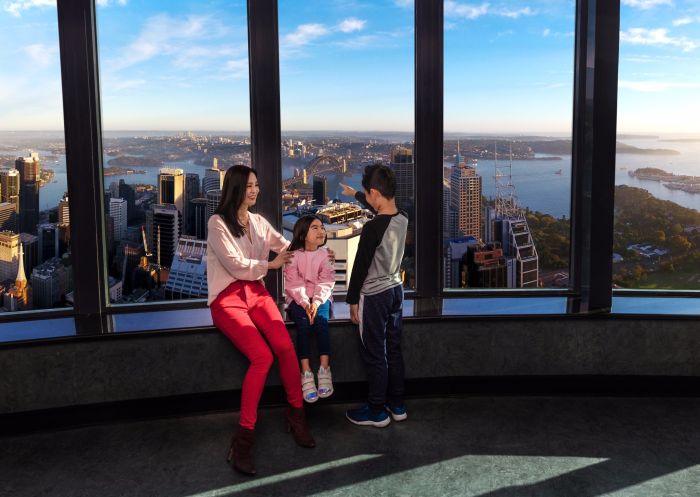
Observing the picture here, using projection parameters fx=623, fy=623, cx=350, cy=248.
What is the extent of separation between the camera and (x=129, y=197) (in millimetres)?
3270

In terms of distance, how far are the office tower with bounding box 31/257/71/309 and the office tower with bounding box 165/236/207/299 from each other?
0.52 m

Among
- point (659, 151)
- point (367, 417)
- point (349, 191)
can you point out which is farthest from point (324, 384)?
point (659, 151)

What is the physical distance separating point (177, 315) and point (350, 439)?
112 cm

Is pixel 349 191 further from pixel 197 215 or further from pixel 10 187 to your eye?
pixel 10 187

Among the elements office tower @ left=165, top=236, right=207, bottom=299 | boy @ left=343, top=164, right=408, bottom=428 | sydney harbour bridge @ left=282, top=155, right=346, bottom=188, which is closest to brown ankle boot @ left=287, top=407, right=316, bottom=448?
boy @ left=343, top=164, right=408, bottom=428

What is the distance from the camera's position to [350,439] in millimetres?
2787

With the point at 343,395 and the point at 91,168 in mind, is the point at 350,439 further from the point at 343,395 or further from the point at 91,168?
the point at 91,168

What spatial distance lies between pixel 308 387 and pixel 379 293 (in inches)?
21.4

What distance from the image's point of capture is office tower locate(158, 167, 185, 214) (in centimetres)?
333

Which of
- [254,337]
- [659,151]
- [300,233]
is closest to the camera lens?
[254,337]

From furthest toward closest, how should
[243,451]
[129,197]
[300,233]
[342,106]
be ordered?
[342,106] → [129,197] → [300,233] → [243,451]

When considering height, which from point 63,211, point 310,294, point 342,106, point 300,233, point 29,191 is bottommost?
point 310,294

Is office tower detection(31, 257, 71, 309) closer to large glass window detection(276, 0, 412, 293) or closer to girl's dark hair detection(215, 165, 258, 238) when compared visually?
girl's dark hair detection(215, 165, 258, 238)

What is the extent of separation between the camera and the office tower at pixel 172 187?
3.33 meters
